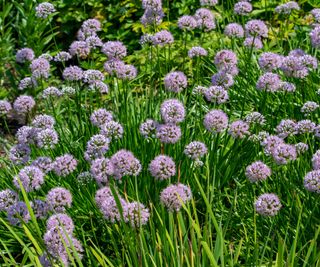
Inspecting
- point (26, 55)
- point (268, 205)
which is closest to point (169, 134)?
point (268, 205)

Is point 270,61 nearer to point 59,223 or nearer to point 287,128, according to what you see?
point 287,128

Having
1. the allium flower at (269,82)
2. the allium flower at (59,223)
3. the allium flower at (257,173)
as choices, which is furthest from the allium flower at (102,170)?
the allium flower at (269,82)

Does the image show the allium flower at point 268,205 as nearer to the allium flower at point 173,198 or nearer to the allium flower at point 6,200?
the allium flower at point 173,198

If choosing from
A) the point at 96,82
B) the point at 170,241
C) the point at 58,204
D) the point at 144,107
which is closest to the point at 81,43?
the point at 96,82

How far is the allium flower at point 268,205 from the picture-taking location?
318 cm

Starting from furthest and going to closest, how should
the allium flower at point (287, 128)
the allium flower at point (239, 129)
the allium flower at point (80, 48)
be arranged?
the allium flower at point (80, 48) → the allium flower at point (239, 129) → the allium flower at point (287, 128)

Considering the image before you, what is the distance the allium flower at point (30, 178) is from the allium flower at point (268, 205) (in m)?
1.15

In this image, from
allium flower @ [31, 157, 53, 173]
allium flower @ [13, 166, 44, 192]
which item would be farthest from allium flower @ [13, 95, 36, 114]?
allium flower @ [13, 166, 44, 192]

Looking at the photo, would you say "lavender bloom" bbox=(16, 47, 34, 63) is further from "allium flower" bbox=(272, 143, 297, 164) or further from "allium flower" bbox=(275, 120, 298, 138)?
"allium flower" bbox=(272, 143, 297, 164)

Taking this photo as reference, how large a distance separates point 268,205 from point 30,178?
1.26 meters

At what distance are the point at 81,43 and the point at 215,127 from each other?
138 cm

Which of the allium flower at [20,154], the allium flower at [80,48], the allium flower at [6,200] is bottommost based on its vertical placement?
the allium flower at [20,154]

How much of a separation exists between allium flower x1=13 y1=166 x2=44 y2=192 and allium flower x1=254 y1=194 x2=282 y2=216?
1152 millimetres

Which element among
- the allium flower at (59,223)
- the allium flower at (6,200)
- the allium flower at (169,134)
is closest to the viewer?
the allium flower at (59,223)
